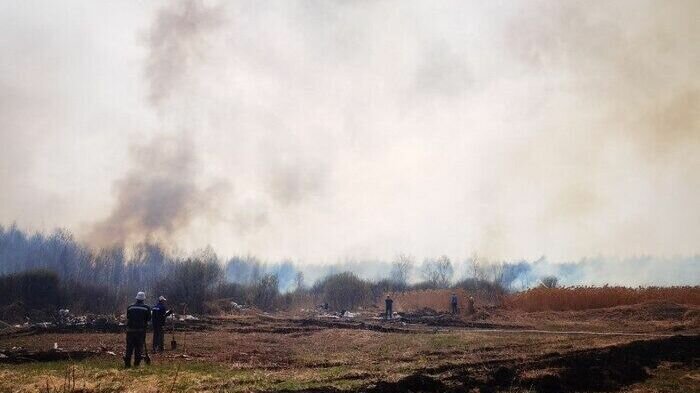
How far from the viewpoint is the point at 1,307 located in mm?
38312

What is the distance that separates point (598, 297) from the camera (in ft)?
138

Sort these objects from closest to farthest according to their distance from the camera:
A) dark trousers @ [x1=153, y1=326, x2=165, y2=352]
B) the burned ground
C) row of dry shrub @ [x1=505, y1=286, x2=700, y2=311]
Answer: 1. the burned ground
2. dark trousers @ [x1=153, y1=326, x2=165, y2=352]
3. row of dry shrub @ [x1=505, y1=286, x2=700, y2=311]

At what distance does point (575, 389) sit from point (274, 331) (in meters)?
20.5

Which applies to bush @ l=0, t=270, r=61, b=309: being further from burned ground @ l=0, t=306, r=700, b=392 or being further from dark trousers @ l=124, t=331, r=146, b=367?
dark trousers @ l=124, t=331, r=146, b=367

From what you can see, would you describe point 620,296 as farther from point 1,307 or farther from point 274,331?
point 1,307

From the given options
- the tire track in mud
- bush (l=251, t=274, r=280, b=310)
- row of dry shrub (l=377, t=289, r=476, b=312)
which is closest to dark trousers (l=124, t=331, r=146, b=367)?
the tire track in mud

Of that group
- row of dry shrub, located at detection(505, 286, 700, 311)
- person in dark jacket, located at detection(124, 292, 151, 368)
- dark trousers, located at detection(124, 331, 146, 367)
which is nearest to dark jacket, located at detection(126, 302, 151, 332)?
person in dark jacket, located at detection(124, 292, 151, 368)

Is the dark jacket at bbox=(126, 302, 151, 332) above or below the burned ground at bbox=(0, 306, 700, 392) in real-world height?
above

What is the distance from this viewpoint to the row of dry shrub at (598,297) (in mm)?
40641

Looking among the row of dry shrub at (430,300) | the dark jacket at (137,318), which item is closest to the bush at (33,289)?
the dark jacket at (137,318)

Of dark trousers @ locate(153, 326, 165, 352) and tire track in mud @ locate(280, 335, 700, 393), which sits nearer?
tire track in mud @ locate(280, 335, 700, 393)

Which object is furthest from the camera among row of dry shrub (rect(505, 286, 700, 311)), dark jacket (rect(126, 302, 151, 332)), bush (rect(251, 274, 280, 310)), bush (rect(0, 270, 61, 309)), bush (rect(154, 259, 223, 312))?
bush (rect(251, 274, 280, 310))

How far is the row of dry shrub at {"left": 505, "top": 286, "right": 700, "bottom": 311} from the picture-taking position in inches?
1600

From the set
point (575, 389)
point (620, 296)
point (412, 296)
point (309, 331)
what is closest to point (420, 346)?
point (575, 389)
